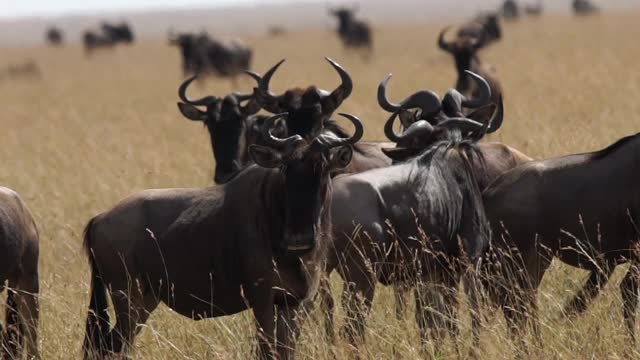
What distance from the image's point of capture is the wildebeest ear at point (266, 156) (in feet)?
17.3

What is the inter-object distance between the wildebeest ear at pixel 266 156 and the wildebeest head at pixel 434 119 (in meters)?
1.51

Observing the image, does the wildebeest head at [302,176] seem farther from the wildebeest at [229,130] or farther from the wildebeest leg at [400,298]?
the wildebeest at [229,130]

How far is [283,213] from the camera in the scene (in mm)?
5422

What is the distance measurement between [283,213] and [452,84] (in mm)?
14327

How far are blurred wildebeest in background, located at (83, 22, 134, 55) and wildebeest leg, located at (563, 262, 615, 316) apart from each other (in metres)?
41.8

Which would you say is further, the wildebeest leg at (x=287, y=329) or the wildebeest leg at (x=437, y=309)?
the wildebeest leg at (x=437, y=309)

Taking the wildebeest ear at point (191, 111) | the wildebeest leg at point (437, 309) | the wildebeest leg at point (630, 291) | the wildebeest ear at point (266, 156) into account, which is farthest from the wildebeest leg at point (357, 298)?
the wildebeest ear at point (191, 111)

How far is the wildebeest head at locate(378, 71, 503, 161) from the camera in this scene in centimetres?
669

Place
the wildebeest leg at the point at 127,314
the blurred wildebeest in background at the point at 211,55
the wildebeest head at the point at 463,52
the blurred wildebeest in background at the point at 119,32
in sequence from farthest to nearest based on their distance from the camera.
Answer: the blurred wildebeest in background at the point at 119,32 → the blurred wildebeest in background at the point at 211,55 → the wildebeest head at the point at 463,52 → the wildebeest leg at the point at 127,314

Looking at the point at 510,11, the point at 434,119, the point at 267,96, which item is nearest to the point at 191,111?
the point at 267,96

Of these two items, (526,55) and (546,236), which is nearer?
(546,236)

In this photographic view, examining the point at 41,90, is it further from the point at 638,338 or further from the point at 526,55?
the point at 638,338

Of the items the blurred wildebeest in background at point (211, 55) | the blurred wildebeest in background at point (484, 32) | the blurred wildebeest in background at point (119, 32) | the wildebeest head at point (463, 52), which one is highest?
the wildebeest head at point (463, 52)

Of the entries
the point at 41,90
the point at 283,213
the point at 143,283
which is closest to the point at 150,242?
the point at 143,283
